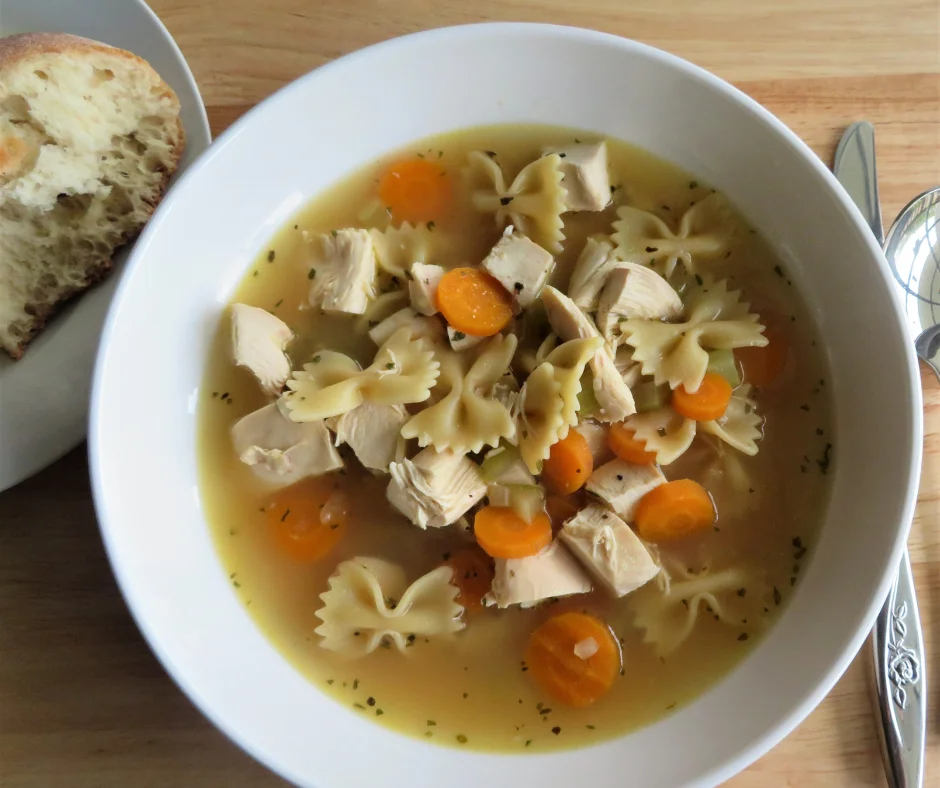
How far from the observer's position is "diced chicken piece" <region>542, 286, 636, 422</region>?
2.14m

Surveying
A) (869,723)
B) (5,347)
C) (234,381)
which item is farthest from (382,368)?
(869,723)

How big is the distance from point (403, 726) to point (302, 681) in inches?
12.7

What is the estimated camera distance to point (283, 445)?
219 centimetres

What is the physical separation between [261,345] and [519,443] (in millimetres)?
807

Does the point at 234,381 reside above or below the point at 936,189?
below

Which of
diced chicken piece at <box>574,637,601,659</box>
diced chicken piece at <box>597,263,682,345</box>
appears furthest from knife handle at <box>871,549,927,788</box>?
diced chicken piece at <box>597,263,682,345</box>

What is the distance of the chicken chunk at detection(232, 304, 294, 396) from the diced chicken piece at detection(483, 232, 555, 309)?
669 millimetres

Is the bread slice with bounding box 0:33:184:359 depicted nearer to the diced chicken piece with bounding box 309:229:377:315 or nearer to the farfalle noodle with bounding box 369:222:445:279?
the diced chicken piece with bounding box 309:229:377:315

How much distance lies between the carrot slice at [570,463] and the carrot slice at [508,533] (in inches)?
5.2

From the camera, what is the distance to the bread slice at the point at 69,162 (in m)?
2.12

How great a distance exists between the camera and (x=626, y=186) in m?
2.34

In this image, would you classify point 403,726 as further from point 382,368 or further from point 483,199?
point 483,199

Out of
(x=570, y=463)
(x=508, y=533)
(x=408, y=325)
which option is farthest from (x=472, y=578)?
(x=408, y=325)

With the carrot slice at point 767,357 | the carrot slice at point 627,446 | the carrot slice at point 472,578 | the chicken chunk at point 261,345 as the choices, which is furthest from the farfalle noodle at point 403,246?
the carrot slice at point 767,357
